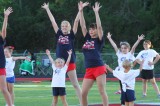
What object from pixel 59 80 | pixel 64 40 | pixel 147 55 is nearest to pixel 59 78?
pixel 59 80

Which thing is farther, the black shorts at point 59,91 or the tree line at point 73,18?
the tree line at point 73,18

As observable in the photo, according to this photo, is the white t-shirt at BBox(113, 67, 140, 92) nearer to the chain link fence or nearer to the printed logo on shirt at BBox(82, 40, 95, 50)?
the printed logo on shirt at BBox(82, 40, 95, 50)

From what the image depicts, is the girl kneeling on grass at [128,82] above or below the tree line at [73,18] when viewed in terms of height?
below

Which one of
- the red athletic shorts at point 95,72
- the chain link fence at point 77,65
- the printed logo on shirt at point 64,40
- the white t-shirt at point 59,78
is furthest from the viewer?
the chain link fence at point 77,65

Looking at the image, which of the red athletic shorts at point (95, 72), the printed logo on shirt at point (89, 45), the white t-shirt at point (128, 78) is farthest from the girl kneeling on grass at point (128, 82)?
the printed logo on shirt at point (89, 45)

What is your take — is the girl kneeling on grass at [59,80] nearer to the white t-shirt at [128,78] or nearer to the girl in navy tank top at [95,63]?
the girl in navy tank top at [95,63]

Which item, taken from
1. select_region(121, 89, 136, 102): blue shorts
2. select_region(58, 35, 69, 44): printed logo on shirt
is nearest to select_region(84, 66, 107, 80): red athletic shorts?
select_region(121, 89, 136, 102): blue shorts

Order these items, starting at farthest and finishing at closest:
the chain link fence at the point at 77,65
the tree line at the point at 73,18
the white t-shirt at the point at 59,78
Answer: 1. the tree line at the point at 73,18
2. the chain link fence at the point at 77,65
3. the white t-shirt at the point at 59,78

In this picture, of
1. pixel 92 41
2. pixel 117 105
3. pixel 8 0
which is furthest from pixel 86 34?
pixel 8 0

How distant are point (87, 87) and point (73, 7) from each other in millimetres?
46287

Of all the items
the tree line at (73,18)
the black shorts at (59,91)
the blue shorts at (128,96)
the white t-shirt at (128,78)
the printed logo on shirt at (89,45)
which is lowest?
the blue shorts at (128,96)

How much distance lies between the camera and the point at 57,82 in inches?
575

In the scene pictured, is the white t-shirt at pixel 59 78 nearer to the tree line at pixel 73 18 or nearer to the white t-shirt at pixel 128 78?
the white t-shirt at pixel 128 78

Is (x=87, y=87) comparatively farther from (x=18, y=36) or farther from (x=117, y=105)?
(x=18, y=36)
